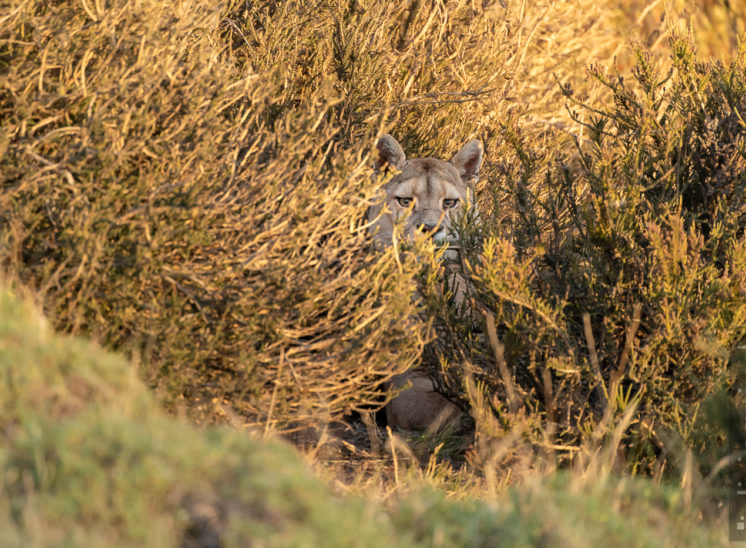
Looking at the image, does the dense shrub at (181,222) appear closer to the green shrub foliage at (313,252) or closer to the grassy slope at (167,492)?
the green shrub foliage at (313,252)

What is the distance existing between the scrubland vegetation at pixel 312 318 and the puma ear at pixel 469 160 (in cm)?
110

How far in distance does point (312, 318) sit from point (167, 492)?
1.59 m

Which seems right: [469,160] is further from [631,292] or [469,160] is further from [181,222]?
[181,222]

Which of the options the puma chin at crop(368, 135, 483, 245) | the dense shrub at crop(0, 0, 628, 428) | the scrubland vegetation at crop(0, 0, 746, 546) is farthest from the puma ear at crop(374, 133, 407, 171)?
the dense shrub at crop(0, 0, 628, 428)

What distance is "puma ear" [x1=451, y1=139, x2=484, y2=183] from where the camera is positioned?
5898mm

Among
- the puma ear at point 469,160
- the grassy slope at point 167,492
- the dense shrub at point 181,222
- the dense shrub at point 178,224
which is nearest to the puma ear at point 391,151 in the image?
the puma ear at point 469,160

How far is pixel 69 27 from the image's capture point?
361 cm

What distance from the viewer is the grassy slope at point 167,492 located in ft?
6.98

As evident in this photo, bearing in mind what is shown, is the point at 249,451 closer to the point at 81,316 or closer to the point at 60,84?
the point at 81,316

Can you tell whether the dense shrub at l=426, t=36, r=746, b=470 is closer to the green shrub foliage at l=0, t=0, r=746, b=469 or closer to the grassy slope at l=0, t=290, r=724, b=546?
the green shrub foliage at l=0, t=0, r=746, b=469

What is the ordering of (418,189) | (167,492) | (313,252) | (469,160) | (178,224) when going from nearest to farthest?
(167,492)
(178,224)
(313,252)
(418,189)
(469,160)

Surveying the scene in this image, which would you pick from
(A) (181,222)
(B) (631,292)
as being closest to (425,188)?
(B) (631,292)

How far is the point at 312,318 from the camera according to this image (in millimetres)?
3740

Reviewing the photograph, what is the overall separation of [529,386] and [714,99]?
1864 mm
